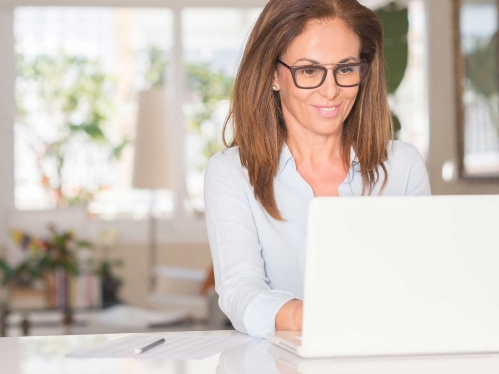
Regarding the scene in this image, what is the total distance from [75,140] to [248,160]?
5.58m

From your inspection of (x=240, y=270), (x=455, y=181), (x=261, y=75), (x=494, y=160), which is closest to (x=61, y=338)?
(x=240, y=270)

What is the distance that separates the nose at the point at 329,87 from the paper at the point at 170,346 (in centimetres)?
55

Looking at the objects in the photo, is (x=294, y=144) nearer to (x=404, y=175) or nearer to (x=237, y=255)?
(x=404, y=175)

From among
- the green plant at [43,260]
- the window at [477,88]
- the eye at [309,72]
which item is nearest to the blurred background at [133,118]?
the window at [477,88]

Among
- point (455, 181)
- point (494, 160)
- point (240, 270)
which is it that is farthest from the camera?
point (455, 181)

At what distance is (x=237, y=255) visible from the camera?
1729mm

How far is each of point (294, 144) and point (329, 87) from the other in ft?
0.82

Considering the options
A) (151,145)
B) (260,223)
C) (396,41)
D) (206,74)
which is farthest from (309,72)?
(206,74)

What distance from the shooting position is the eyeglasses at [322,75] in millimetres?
1794

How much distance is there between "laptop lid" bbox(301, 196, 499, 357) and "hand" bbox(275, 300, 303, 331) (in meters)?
0.24

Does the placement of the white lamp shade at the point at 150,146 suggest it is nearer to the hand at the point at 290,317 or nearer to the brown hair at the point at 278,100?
the brown hair at the point at 278,100

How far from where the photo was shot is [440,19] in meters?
7.12

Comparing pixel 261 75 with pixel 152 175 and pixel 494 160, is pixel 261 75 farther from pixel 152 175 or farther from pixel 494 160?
pixel 152 175

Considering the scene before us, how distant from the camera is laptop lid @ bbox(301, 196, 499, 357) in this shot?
3.96 feet
